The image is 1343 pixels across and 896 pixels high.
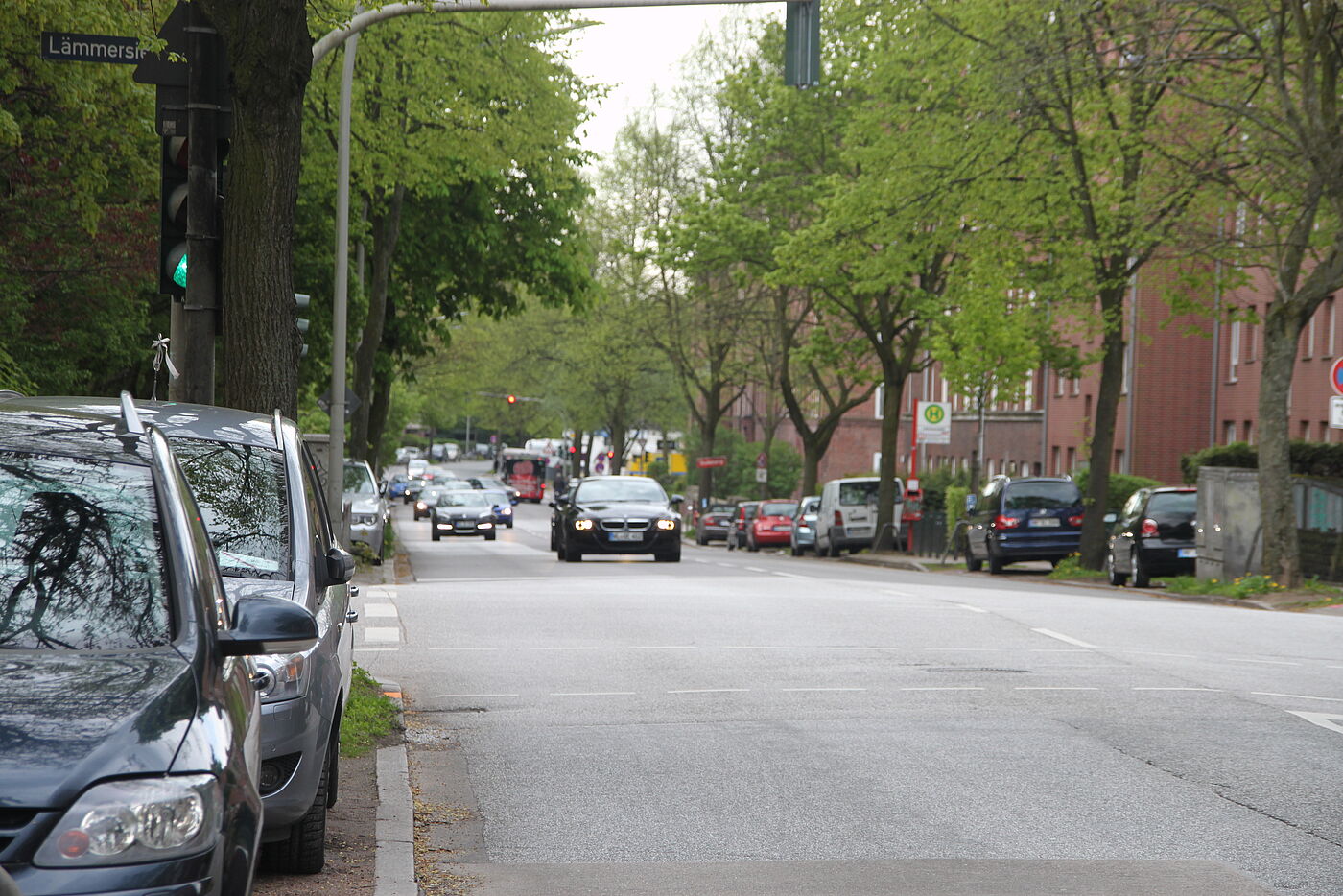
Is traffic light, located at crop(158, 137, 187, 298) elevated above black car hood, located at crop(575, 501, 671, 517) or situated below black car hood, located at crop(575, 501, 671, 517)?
above

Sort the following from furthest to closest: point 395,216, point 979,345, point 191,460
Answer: point 979,345
point 395,216
point 191,460

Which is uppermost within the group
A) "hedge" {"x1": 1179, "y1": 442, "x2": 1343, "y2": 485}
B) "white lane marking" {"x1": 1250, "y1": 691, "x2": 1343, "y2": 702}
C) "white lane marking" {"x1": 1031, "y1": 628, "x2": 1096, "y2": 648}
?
"hedge" {"x1": 1179, "y1": 442, "x2": 1343, "y2": 485}

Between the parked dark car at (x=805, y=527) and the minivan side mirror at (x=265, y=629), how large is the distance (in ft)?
140

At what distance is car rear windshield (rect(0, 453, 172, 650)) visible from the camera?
4.48m

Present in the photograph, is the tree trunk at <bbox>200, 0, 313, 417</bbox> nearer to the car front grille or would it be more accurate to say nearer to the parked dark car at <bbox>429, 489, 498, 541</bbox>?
the car front grille

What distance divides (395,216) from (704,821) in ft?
87.2

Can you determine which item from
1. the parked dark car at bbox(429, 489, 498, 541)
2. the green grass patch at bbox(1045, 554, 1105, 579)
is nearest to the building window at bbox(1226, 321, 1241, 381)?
the green grass patch at bbox(1045, 554, 1105, 579)

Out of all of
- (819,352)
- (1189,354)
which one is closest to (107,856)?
(819,352)

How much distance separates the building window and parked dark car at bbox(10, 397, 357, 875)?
147 ft

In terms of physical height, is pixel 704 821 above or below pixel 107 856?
below

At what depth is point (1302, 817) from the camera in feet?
26.6

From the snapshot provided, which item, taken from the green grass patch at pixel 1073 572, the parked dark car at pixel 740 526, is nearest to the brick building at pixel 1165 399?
the green grass patch at pixel 1073 572

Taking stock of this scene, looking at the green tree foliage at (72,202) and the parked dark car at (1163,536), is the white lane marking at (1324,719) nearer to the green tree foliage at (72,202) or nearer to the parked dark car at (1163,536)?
the green tree foliage at (72,202)

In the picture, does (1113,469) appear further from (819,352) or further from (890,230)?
(890,230)
